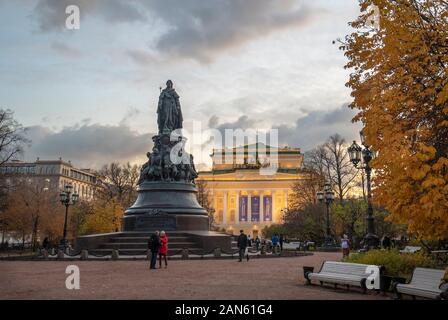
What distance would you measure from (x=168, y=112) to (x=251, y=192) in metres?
83.4

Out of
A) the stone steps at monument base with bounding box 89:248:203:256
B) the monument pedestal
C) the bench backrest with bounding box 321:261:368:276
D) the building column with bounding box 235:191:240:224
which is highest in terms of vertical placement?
the building column with bounding box 235:191:240:224

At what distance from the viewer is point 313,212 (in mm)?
51531

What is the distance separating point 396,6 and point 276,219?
10134 cm

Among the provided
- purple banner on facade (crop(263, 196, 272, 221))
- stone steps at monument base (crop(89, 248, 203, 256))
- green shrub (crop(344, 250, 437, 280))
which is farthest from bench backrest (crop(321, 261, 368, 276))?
purple banner on facade (crop(263, 196, 272, 221))

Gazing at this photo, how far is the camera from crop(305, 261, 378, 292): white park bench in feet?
39.3

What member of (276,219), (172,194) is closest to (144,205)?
(172,194)

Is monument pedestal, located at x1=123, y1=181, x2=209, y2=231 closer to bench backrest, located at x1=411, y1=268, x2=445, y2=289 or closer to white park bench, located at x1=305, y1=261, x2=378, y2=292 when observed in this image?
white park bench, located at x1=305, y1=261, x2=378, y2=292

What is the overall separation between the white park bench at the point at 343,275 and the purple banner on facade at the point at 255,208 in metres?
99.0

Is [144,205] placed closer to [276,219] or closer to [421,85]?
[421,85]

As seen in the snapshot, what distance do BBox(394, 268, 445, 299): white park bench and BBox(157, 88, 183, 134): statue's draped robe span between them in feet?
77.0

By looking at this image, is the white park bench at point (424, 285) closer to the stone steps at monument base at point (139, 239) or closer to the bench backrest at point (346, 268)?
the bench backrest at point (346, 268)

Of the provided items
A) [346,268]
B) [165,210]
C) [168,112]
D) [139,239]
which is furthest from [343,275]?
[168,112]

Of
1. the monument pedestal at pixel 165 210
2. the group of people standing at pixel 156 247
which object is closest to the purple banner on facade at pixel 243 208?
the monument pedestal at pixel 165 210

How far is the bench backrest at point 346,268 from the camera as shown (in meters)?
12.5
